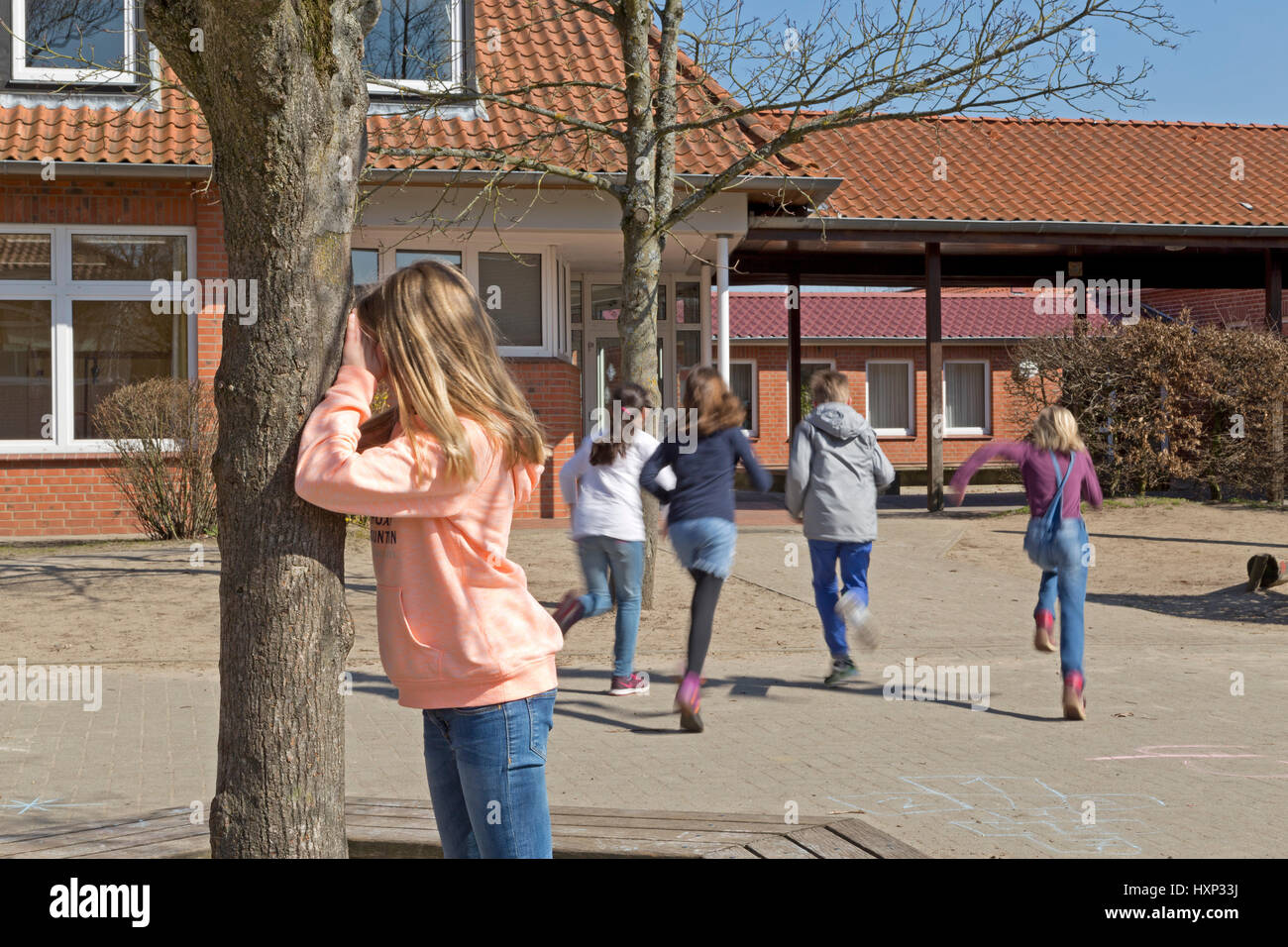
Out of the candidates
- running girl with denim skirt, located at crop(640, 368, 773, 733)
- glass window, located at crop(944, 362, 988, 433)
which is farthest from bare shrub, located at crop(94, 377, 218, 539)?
glass window, located at crop(944, 362, 988, 433)

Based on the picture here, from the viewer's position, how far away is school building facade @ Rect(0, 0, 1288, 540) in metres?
13.9

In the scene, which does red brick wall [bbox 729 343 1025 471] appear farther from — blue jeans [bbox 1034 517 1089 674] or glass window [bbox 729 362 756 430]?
blue jeans [bbox 1034 517 1089 674]

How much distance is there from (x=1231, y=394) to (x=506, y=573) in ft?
52.4

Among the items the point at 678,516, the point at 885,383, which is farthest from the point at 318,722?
the point at 885,383

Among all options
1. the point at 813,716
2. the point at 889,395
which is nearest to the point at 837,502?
the point at 813,716

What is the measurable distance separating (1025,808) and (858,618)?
250 cm

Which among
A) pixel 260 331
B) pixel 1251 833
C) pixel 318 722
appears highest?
pixel 260 331

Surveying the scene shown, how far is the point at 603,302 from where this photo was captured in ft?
62.5

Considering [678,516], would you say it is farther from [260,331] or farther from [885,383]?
[885,383]

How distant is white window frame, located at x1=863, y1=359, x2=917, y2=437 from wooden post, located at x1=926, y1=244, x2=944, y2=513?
13995 mm

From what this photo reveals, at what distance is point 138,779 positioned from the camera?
5293 mm

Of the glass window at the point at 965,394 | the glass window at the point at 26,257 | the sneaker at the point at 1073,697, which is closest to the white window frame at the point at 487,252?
the glass window at the point at 26,257

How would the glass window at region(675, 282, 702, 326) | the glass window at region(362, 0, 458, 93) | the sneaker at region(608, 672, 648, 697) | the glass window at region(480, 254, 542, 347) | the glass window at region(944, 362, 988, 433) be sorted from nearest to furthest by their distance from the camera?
the sneaker at region(608, 672, 648, 697)
the glass window at region(362, 0, 458, 93)
the glass window at region(480, 254, 542, 347)
the glass window at region(675, 282, 702, 326)
the glass window at region(944, 362, 988, 433)

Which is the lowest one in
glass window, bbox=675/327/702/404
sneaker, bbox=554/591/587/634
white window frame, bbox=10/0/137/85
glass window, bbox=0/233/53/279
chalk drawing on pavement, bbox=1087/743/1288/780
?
chalk drawing on pavement, bbox=1087/743/1288/780
